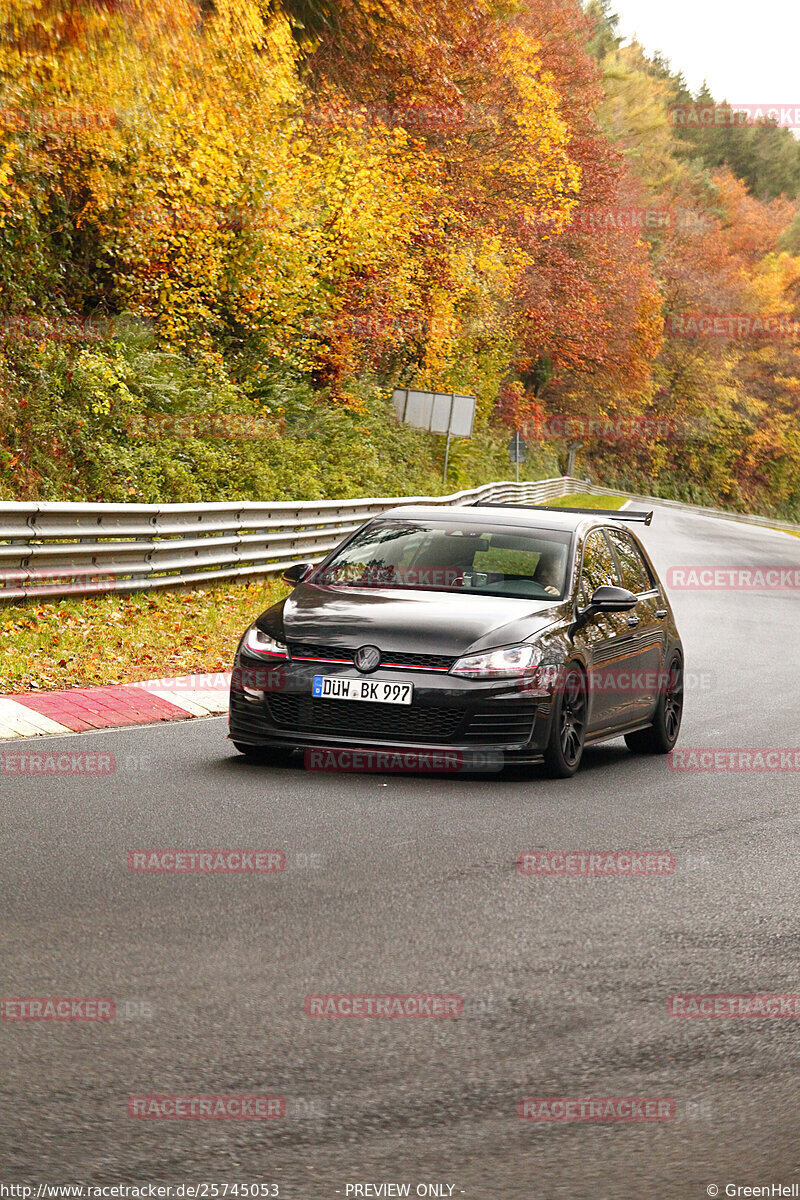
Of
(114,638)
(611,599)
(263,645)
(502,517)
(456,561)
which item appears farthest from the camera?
(114,638)

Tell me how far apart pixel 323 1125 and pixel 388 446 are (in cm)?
3420

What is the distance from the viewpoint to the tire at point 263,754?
9.57 m

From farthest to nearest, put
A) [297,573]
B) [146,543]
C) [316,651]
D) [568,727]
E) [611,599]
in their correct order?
[146,543] < [297,573] < [611,599] < [568,727] < [316,651]

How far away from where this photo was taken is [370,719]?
8930mm

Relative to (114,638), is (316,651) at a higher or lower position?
higher

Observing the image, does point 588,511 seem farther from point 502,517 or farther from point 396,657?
point 396,657

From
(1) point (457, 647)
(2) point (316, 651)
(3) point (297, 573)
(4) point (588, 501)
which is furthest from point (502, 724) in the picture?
(4) point (588, 501)

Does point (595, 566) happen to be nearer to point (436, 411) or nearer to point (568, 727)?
A: point (568, 727)

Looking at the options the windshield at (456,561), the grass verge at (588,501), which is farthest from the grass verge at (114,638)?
the grass verge at (588,501)

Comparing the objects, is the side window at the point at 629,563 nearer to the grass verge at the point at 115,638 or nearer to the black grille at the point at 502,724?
the black grille at the point at 502,724

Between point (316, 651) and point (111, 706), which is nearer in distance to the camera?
point (316, 651)

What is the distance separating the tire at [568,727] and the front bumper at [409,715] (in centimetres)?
10

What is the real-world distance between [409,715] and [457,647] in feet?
1.56

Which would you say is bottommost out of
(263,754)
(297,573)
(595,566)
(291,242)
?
(263,754)
